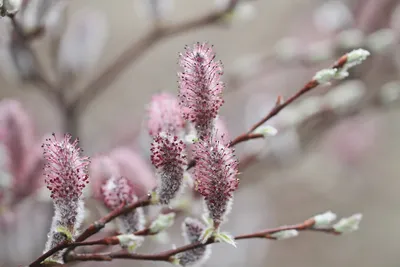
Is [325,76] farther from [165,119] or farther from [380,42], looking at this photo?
[380,42]

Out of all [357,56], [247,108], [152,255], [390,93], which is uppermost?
[247,108]

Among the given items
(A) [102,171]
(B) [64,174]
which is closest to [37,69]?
(A) [102,171]

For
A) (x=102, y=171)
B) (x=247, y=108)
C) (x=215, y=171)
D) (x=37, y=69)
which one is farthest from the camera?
(x=247, y=108)

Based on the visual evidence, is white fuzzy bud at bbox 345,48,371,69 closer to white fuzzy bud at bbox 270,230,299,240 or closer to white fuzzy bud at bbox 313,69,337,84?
Result: white fuzzy bud at bbox 313,69,337,84

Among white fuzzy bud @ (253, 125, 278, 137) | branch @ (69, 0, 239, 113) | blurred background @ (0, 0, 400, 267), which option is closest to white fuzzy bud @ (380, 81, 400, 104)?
blurred background @ (0, 0, 400, 267)

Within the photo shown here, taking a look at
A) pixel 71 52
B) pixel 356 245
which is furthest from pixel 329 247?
pixel 71 52

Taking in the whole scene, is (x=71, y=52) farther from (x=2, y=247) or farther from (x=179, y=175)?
(x=179, y=175)

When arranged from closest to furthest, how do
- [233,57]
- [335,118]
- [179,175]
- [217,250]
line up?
1. [179,175]
2. [335,118]
3. [217,250]
4. [233,57]
